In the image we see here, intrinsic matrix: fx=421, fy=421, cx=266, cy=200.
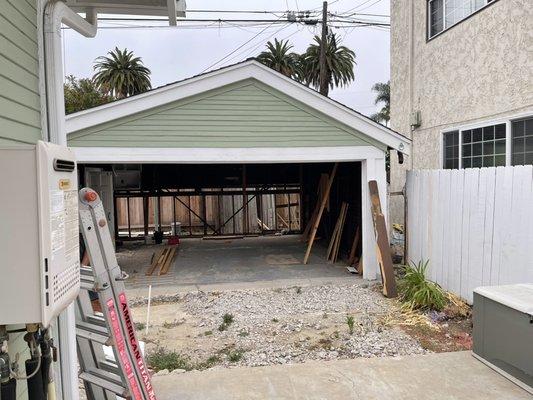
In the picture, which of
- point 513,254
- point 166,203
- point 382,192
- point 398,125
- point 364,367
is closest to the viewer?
point 364,367

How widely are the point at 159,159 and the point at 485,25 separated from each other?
6.60 m

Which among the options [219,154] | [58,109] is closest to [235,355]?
[58,109]

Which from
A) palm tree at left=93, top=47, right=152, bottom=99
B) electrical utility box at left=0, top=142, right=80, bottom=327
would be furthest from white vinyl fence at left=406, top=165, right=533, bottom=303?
palm tree at left=93, top=47, right=152, bottom=99

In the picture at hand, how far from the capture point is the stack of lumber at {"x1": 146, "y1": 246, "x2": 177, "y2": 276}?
30.1 feet

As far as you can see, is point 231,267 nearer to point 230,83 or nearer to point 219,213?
point 230,83

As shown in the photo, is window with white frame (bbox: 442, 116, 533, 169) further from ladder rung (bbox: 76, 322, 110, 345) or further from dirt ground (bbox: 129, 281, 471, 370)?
ladder rung (bbox: 76, 322, 110, 345)

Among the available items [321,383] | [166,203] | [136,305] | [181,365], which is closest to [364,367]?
[321,383]

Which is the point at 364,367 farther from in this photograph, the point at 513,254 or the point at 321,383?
the point at 513,254

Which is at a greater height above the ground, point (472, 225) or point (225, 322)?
point (472, 225)

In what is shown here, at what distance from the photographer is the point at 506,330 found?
3684mm

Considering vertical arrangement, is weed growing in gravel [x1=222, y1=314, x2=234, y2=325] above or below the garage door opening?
below

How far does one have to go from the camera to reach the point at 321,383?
12.3ft

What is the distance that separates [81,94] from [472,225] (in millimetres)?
28487

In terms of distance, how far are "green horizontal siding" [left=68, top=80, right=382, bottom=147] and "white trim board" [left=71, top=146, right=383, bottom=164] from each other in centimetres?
9
